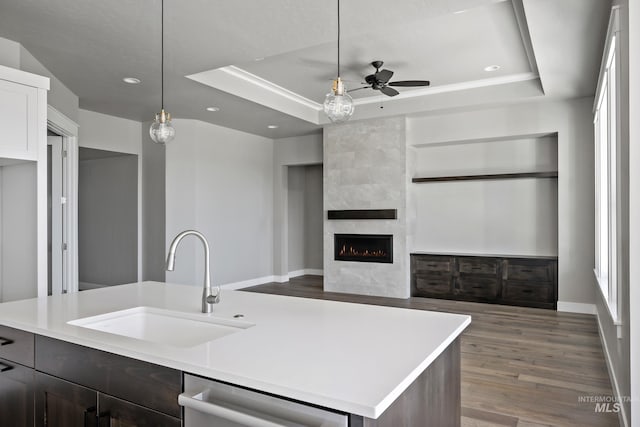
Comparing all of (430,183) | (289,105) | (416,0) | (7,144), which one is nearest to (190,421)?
Answer: (7,144)

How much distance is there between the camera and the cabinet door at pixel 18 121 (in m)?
2.89

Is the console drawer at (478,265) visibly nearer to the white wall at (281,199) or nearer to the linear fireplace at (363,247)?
the linear fireplace at (363,247)

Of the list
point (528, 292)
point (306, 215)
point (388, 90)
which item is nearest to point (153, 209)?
point (306, 215)

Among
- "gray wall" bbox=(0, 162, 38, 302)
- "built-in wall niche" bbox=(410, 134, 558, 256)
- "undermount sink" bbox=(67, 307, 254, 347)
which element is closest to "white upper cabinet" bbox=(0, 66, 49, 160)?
"gray wall" bbox=(0, 162, 38, 302)

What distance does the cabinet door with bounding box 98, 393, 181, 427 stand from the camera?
134 cm

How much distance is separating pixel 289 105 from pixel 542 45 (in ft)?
11.3

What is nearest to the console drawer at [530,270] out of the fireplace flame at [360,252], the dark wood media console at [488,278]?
the dark wood media console at [488,278]

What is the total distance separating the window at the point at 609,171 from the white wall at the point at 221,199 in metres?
5.16

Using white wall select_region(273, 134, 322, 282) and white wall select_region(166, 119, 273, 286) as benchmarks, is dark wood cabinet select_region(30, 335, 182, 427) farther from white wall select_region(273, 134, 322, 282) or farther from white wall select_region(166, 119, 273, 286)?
white wall select_region(273, 134, 322, 282)

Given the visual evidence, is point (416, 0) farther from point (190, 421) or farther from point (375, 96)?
point (375, 96)

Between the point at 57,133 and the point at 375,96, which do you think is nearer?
the point at 57,133

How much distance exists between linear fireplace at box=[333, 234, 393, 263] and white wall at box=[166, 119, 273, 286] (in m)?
1.64

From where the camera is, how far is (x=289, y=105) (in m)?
6.26

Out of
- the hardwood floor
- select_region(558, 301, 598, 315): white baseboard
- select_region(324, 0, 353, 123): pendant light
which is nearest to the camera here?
select_region(324, 0, 353, 123): pendant light
